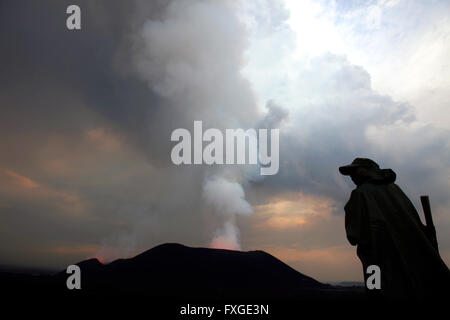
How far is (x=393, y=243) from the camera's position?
5.30 metres

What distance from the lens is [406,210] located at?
18.6ft

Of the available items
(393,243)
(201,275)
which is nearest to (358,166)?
(393,243)

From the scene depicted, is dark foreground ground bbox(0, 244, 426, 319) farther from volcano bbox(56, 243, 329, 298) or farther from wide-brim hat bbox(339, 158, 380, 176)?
wide-brim hat bbox(339, 158, 380, 176)

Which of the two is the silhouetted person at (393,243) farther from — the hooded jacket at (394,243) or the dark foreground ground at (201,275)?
the dark foreground ground at (201,275)

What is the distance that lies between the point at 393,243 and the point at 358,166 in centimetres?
190

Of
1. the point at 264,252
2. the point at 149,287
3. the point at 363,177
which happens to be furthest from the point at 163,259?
the point at 363,177

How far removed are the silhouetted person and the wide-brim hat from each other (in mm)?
475

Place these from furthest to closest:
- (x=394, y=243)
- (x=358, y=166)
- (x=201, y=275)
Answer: (x=201, y=275) → (x=358, y=166) → (x=394, y=243)

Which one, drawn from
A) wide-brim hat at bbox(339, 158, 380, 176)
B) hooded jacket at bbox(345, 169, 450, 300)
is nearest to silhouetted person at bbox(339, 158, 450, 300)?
hooded jacket at bbox(345, 169, 450, 300)

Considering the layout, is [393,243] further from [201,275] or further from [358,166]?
[201,275]
